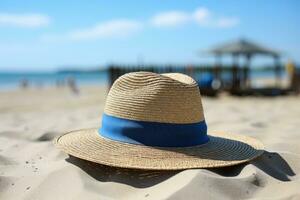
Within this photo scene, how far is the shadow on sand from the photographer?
2781mm

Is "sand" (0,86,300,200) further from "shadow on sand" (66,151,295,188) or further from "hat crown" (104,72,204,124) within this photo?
"hat crown" (104,72,204,124)

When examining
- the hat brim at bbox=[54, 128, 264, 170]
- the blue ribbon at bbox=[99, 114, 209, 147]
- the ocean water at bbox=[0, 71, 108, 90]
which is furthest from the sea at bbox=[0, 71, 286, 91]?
the blue ribbon at bbox=[99, 114, 209, 147]

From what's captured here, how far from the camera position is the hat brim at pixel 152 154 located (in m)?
2.78

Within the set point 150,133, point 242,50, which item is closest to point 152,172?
point 150,133

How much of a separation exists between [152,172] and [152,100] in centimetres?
53

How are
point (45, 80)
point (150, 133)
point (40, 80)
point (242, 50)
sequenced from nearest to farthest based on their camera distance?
point (150, 133), point (242, 50), point (40, 80), point (45, 80)

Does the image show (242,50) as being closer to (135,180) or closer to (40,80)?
(135,180)

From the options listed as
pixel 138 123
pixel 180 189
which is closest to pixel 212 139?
pixel 138 123

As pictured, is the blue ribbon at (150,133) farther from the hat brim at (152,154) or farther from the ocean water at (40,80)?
the ocean water at (40,80)

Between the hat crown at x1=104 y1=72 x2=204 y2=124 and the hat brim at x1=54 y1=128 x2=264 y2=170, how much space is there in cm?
22

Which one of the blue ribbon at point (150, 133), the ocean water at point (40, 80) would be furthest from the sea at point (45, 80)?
the blue ribbon at point (150, 133)

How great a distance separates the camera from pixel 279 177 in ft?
9.96

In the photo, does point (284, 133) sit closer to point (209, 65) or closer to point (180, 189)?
point (180, 189)

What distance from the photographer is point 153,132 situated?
9.82 ft
